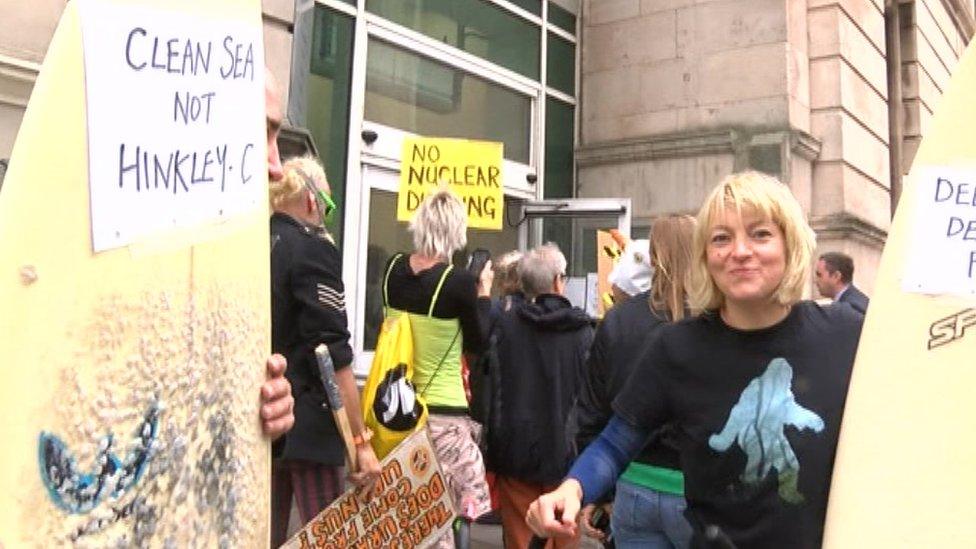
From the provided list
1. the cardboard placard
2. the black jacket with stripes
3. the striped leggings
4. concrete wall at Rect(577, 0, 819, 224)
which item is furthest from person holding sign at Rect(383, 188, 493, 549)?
concrete wall at Rect(577, 0, 819, 224)

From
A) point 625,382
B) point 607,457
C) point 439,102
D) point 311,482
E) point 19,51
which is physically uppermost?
point 439,102

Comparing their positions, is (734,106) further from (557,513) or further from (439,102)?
(557,513)

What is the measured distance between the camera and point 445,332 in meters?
4.42

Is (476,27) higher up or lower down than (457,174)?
higher up

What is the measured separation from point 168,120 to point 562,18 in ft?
33.9

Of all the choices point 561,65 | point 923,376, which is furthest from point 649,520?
point 561,65

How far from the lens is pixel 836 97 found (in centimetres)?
1095

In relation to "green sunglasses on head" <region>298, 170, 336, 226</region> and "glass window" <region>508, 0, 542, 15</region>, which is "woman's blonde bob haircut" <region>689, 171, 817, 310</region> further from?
"glass window" <region>508, 0, 542, 15</region>

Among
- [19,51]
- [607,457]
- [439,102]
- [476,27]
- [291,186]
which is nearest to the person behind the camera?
[607,457]

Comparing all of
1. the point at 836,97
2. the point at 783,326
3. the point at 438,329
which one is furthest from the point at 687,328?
the point at 836,97

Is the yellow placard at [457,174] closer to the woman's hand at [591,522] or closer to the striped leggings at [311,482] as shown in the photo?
the striped leggings at [311,482]

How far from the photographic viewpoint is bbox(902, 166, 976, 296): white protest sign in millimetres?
1903

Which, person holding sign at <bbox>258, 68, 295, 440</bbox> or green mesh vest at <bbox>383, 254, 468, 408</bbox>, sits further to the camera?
green mesh vest at <bbox>383, 254, 468, 408</bbox>

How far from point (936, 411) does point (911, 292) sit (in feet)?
0.83
